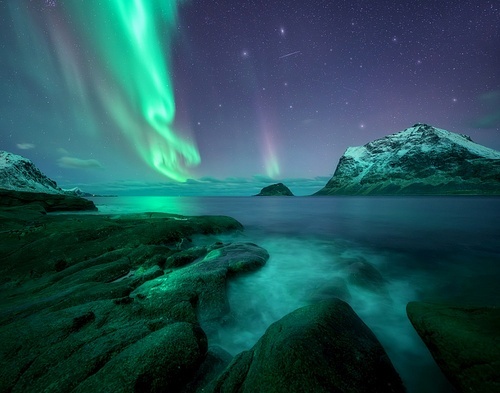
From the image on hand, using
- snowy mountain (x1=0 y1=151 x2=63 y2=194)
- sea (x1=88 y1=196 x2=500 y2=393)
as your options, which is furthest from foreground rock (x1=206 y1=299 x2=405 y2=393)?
snowy mountain (x1=0 y1=151 x2=63 y2=194)

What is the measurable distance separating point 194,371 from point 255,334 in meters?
2.72

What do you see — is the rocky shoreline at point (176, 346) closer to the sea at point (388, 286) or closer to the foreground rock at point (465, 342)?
the foreground rock at point (465, 342)

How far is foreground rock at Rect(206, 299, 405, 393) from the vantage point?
3217 mm

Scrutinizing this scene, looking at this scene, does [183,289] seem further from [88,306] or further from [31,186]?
[31,186]

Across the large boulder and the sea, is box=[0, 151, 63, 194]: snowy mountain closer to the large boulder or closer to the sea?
the large boulder

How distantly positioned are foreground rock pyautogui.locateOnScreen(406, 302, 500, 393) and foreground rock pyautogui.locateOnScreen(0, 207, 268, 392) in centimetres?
442

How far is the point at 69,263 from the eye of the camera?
32.9ft

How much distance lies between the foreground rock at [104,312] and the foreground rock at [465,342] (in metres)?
4.42

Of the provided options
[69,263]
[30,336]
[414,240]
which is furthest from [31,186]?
[414,240]

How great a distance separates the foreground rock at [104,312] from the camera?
356cm

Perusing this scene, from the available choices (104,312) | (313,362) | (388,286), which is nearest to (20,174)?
(104,312)

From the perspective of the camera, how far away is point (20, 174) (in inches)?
4163

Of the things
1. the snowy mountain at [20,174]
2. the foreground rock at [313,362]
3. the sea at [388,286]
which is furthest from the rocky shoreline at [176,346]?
the snowy mountain at [20,174]

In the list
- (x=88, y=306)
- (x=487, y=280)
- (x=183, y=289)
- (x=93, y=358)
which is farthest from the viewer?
(x=487, y=280)
